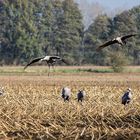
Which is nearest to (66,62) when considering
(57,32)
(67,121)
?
(67,121)

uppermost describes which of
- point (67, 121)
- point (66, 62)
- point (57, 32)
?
point (57, 32)

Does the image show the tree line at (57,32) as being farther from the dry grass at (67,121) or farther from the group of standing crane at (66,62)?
the dry grass at (67,121)

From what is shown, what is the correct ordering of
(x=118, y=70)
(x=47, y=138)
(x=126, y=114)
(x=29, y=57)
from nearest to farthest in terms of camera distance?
(x=47, y=138)
(x=126, y=114)
(x=118, y=70)
(x=29, y=57)

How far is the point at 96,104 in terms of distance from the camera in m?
17.4

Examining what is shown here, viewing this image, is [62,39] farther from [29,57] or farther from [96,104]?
[96,104]

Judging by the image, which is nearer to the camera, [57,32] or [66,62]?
[66,62]

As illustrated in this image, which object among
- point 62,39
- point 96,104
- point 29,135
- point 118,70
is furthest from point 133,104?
point 62,39

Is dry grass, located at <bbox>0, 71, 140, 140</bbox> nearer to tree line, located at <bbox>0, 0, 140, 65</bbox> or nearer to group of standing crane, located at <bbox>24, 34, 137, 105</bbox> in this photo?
group of standing crane, located at <bbox>24, 34, 137, 105</bbox>

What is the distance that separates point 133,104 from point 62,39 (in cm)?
6490

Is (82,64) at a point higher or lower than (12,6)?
lower

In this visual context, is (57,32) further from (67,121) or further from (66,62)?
(67,121)

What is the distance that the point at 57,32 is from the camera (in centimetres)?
8275

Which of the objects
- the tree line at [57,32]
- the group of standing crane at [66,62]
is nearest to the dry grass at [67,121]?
the group of standing crane at [66,62]

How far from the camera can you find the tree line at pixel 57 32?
77688 mm
